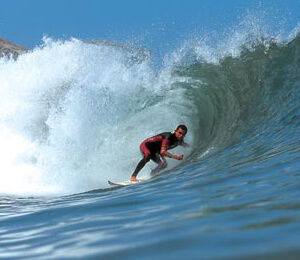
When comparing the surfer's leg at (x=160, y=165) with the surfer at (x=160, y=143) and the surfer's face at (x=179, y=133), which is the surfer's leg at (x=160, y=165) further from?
the surfer's face at (x=179, y=133)

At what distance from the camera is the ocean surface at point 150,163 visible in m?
2.15

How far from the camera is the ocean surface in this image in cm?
215

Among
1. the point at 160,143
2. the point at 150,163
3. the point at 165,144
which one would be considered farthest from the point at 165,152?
the point at 150,163

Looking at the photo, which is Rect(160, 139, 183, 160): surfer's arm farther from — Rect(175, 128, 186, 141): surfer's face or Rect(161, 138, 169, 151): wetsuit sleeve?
Rect(175, 128, 186, 141): surfer's face

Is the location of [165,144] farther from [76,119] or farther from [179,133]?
→ [76,119]

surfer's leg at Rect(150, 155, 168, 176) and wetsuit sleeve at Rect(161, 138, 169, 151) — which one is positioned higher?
wetsuit sleeve at Rect(161, 138, 169, 151)

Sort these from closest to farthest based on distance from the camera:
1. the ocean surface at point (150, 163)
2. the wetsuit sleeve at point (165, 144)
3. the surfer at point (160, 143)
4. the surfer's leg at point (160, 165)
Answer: the ocean surface at point (150, 163) < the surfer's leg at point (160, 165) < the wetsuit sleeve at point (165, 144) < the surfer at point (160, 143)

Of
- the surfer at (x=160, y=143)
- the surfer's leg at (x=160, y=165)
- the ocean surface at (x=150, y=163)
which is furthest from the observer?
the surfer at (x=160, y=143)

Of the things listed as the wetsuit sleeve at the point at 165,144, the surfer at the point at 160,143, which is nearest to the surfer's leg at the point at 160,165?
the surfer at the point at 160,143

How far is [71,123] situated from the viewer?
11297mm

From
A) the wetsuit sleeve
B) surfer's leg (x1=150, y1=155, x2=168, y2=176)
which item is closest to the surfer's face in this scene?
the wetsuit sleeve

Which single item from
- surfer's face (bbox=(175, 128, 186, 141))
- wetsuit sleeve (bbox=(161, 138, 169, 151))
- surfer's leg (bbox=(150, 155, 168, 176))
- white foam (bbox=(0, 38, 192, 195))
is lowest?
surfer's leg (bbox=(150, 155, 168, 176))

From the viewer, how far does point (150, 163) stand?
970 centimetres

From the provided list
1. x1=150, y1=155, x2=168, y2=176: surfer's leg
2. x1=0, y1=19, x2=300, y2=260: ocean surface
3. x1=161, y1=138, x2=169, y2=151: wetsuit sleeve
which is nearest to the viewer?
x1=0, y1=19, x2=300, y2=260: ocean surface
